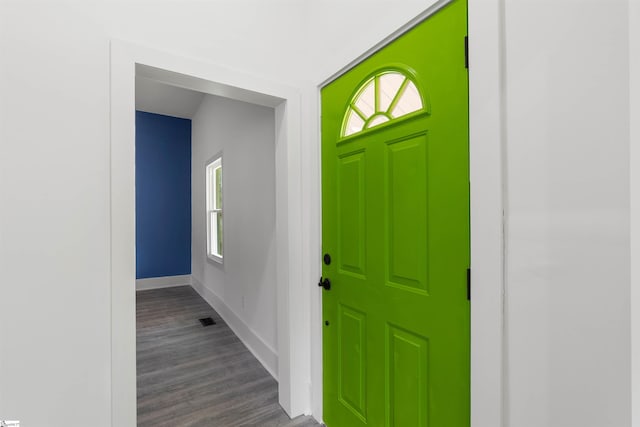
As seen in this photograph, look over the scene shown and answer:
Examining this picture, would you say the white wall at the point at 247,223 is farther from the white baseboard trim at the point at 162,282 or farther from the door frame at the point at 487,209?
the door frame at the point at 487,209

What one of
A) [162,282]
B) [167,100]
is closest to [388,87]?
[167,100]

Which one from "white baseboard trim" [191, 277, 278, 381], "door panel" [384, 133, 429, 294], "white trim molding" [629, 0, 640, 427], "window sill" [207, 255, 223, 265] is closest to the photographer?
"white trim molding" [629, 0, 640, 427]

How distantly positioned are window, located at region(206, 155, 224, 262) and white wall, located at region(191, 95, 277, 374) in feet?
0.59

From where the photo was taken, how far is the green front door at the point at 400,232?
3.49 feet

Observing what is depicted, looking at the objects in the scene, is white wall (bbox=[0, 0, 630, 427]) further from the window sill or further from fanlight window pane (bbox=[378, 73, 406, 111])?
the window sill

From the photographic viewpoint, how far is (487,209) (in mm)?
953

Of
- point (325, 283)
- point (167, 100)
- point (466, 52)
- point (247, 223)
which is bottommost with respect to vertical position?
point (325, 283)

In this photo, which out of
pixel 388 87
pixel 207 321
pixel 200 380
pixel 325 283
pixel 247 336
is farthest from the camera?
pixel 207 321

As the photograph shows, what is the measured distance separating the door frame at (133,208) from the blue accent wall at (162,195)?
13.0 ft

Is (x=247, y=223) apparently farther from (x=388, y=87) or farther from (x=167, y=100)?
(x=167, y=100)

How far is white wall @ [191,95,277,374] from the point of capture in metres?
2.47

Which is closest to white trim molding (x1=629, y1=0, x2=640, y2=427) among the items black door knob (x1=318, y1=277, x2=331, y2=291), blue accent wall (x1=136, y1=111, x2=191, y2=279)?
black door knob (x1=318, y1=277, x2=331, y2=291)

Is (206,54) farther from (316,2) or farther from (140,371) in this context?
(140,371)

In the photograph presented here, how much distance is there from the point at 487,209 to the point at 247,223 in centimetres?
240
